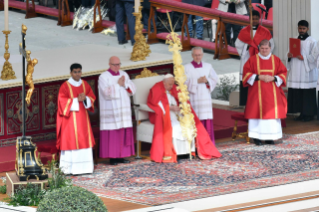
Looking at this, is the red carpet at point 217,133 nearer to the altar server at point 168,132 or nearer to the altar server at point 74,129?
the altar server at point 74,129

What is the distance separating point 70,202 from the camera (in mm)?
6477

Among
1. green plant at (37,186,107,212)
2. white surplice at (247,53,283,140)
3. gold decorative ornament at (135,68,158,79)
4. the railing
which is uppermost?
the railing

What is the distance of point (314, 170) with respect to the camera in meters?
9.19

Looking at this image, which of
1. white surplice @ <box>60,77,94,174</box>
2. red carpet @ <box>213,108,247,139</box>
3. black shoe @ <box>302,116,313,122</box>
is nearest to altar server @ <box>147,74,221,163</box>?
white surplice @ <box>60,77,94,174</box>

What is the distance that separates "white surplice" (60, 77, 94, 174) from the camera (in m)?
9.37

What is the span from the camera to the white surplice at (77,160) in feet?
30.7

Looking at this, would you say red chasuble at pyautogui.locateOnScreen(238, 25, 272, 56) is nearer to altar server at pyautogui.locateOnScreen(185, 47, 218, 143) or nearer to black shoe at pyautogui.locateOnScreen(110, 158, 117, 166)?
altar server at pyautogui.locateOnScreen(185, 47, 218, 143)

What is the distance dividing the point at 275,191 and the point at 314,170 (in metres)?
1.17

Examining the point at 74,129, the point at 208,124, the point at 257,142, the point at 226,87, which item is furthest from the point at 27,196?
the point at 226,87

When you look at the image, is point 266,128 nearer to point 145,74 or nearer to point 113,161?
point 145,74

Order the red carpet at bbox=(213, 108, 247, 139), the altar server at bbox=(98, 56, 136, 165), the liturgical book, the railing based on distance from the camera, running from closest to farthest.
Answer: the altar server at bbox=(98, 56, 136, 165) < the red carpet at bbox=(213, 108, 247, 139) < the liturgical book < the railing

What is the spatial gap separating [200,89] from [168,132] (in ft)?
2.79

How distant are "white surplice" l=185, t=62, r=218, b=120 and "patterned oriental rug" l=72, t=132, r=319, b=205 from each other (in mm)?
602

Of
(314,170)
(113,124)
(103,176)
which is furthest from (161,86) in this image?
(314,170)
